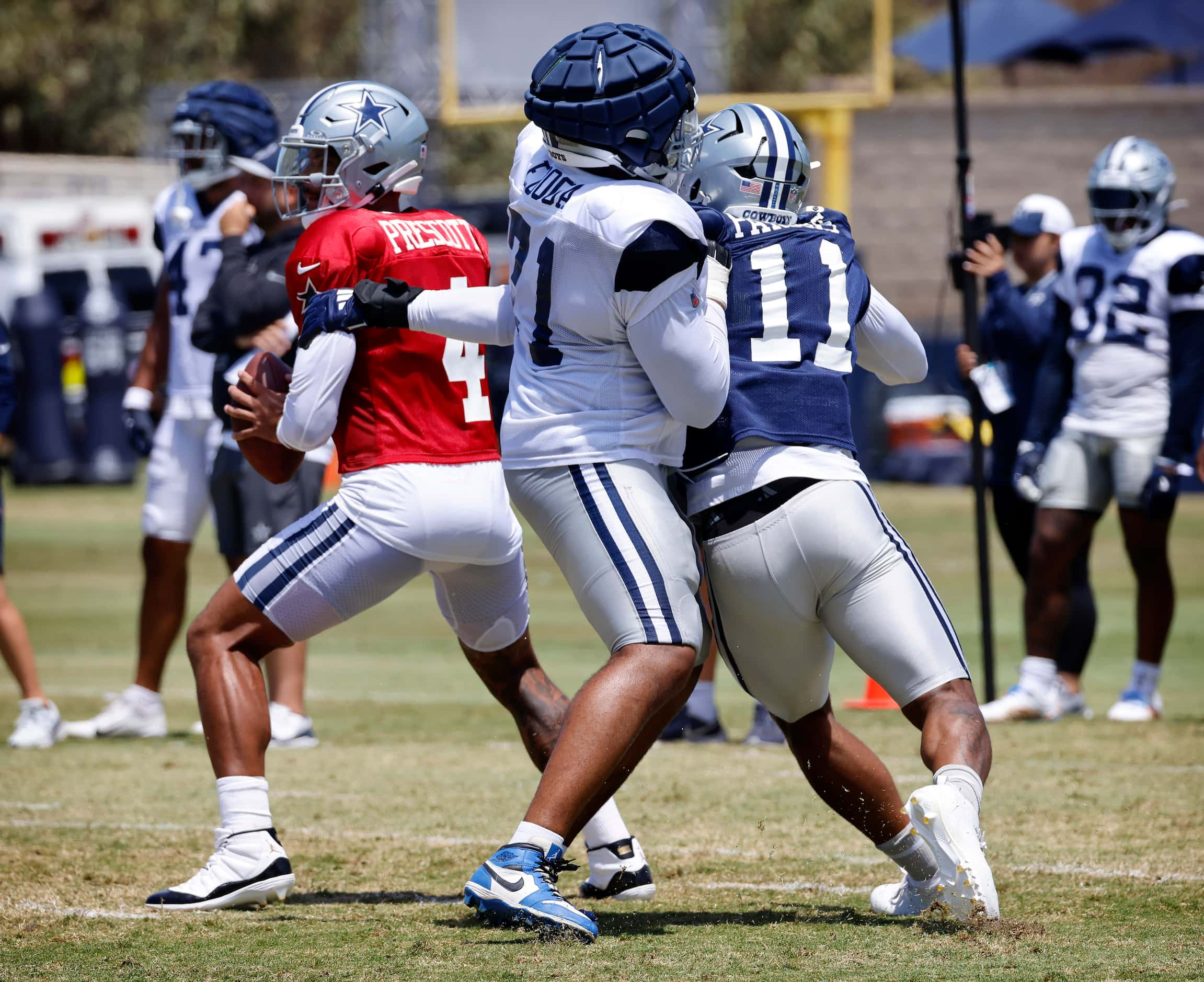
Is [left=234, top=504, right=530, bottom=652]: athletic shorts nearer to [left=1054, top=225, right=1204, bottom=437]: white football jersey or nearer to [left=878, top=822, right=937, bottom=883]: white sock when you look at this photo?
[left=878, top=822, right=937, bottom=883]: white sock

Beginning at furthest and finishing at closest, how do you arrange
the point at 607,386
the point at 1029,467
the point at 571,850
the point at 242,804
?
1. the point at 1029,467
2. the point at 571,850
3. the point at 242,804
4. the point at 607,386

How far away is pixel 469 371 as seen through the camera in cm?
473

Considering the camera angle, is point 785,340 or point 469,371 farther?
point 469,371

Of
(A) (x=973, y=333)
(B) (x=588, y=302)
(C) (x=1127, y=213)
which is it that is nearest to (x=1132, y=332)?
(C) (x=1127, y=213)

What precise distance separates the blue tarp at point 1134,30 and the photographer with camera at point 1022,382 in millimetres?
18585

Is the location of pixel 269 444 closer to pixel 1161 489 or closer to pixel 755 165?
pixel 755 165

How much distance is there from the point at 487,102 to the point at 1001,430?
13.9m

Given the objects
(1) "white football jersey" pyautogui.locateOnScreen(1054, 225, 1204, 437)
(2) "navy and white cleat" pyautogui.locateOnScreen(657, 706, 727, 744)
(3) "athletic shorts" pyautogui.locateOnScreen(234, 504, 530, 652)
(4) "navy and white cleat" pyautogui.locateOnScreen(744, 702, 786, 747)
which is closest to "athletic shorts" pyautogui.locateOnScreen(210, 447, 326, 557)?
(2) "navy and white cleat" pyautogui.locateOnScreen(657, 706, 727, 744)

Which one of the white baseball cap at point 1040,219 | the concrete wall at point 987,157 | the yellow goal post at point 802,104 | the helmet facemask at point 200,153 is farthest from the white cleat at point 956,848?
the concrete wall at point 987,157

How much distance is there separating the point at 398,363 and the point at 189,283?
321cm

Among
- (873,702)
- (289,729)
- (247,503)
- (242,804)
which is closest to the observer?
(242,804)

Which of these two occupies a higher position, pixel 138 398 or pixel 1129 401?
pixel 138 398

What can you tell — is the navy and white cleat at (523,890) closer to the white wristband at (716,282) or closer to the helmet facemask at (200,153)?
the white wristband at (716,282)

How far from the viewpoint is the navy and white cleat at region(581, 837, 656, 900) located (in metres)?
4.68
